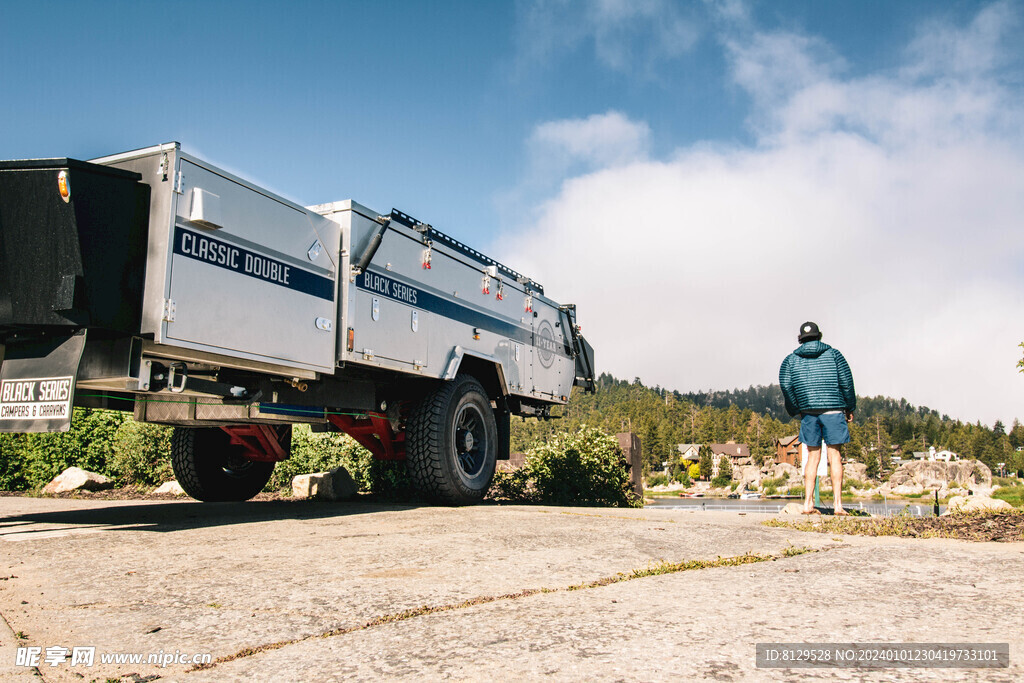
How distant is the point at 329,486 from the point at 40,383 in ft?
14.4

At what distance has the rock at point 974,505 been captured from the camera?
7.02 meters

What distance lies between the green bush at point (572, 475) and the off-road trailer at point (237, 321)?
1.66 meters

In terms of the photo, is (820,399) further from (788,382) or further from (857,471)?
(857,471)

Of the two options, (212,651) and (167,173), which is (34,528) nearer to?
(167,173)

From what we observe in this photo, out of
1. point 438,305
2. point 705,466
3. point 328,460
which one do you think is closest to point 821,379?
point 438,305

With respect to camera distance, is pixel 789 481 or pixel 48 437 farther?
pixel 789 481

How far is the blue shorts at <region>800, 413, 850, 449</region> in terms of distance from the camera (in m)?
6.87

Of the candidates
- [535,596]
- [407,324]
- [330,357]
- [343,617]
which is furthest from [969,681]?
[407,324]

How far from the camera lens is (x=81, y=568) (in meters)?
3.67

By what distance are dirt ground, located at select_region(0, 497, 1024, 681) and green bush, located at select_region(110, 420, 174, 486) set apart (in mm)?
5218

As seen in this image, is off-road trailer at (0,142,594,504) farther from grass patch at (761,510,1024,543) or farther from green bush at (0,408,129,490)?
grass patch at (761,510,1024,543)

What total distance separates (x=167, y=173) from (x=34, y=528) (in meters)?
2.91

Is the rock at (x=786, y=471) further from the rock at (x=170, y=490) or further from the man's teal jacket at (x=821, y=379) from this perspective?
the rock at (x=170, y=490)

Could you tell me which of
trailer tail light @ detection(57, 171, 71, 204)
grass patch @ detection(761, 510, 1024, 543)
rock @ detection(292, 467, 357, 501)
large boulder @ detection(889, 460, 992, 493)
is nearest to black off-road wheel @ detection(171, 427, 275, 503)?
rock @ detection(292, 467, 357, 501)
